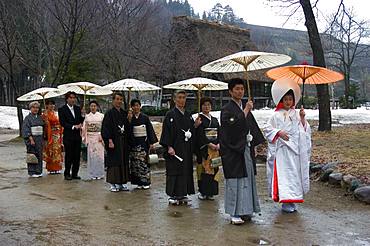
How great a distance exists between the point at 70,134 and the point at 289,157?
493 centimetres

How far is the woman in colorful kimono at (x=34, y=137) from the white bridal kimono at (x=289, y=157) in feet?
18.0

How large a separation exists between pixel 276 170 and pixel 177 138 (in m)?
1.55

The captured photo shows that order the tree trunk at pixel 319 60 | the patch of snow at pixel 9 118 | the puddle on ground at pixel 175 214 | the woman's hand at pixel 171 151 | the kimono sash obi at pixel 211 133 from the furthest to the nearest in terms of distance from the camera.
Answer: the patch of snow at pixel 9 118 → the tree trunk at pixel 319 60 → the kimono sash obi at pixel 211 133 → the woman's hand at pixel 171 151 → the puddle on ground at pixel 175 214

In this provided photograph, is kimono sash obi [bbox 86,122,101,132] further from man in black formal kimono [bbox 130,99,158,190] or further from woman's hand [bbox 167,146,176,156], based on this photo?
woman's hand [bbox 167,146,176,156]

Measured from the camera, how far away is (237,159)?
5.66 meters

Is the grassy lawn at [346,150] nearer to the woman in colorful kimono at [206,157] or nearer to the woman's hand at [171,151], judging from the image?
the woman in colorful kimono at [206,157]

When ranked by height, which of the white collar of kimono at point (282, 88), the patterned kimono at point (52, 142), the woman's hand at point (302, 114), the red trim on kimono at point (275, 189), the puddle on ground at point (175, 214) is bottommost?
the puddle on ground at point (175, 214)

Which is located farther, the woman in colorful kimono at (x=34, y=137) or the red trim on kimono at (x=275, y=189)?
the woman in colorful kimono at (x=34, y=137)

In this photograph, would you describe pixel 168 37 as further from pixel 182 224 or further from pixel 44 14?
pixel 182 224

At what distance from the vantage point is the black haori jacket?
5.65 metres

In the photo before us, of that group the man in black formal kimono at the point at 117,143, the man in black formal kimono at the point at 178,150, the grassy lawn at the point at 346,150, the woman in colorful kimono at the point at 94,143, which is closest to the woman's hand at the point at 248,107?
the man in black formal kimono at the point at 178,150

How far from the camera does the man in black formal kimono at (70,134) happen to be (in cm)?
940

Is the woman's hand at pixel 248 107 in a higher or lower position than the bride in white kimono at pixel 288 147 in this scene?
higher

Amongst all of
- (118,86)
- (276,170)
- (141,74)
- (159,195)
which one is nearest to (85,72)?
(141,74)
